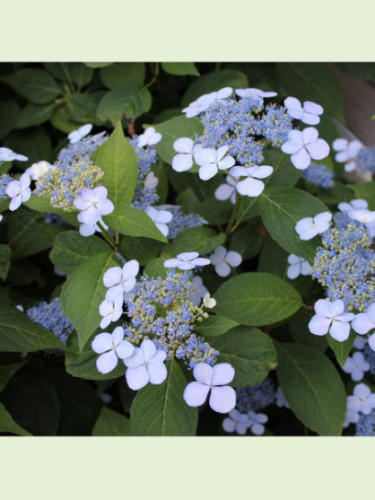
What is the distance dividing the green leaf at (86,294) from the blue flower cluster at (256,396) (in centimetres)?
52

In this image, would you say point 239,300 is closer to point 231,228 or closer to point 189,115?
point 231,228

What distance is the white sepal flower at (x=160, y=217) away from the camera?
4.17 ft

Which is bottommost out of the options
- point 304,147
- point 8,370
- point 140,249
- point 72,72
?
point 8,370

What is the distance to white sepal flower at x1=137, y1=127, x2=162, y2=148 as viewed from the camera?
128 cm

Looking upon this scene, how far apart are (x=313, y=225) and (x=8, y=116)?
1.18 metres

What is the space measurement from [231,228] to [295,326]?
0.96 feet

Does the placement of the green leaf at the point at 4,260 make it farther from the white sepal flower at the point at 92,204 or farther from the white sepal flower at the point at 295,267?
the white sepal flower at the point at 295,267

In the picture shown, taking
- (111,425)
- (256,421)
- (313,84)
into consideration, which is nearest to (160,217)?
(111,425)

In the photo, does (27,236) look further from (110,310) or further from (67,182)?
(110,310)

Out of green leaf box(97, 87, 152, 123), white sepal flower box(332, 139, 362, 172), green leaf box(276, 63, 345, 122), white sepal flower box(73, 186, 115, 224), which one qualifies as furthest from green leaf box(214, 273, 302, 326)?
green leaf box(276, 63, 345, 122)

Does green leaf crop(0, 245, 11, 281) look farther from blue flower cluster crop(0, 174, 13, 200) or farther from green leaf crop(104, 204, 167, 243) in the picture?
green leaf crop(104, 204, 167, 243)

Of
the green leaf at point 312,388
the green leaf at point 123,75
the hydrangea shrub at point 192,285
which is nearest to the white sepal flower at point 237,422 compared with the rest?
the hydrangea shrub at point 192,285

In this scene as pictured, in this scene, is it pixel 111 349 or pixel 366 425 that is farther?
pixel 366 425

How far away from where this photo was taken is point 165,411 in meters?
1.06
